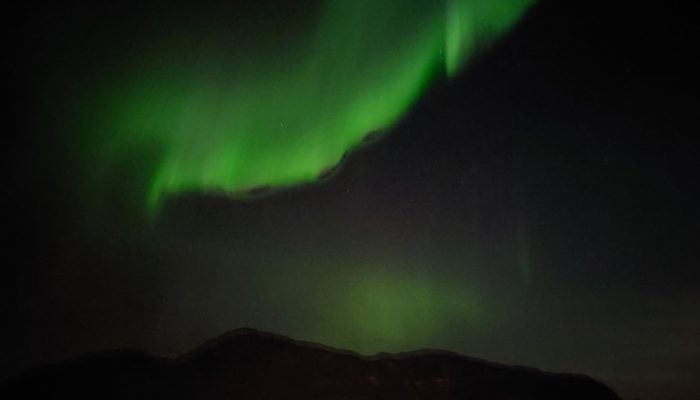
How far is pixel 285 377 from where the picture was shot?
8.86 meters

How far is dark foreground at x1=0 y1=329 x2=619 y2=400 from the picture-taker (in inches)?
317

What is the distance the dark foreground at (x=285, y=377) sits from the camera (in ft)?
26.4

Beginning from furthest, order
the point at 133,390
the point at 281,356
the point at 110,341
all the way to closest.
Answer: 1. the point at 281,356
2. the point at 133,390
3. the point at 110,341

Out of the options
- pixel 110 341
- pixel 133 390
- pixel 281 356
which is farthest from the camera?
pixel 281 356

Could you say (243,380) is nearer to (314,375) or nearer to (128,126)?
(314,375)

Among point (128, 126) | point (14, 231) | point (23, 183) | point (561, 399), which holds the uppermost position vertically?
point (128, 126)

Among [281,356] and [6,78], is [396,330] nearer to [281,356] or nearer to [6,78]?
[281,356]

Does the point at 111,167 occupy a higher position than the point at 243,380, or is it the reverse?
the point at 111,167

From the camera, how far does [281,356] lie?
347 inches

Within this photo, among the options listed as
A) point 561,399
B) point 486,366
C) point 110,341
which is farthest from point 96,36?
point 561,399

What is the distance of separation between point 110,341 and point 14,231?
1822 millimetres

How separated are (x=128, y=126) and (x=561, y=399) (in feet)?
22.3

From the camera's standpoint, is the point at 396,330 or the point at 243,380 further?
the point at 243,380

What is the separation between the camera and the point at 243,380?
28.7 ft
